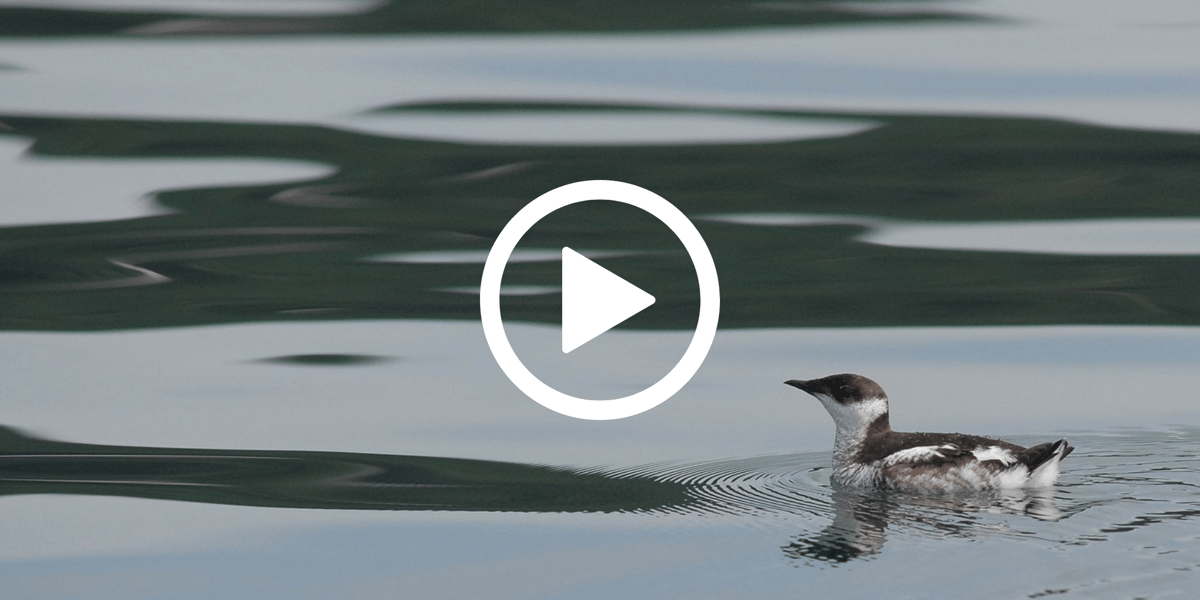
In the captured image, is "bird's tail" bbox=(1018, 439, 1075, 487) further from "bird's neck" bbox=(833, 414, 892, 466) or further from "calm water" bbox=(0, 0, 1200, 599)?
"bird's neck" bbox=(833, 414, 892, 466)

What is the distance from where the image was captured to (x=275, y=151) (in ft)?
35.8

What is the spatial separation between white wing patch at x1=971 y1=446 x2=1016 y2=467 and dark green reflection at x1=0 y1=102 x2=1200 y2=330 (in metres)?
2.62

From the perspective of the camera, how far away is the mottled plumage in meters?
7.05

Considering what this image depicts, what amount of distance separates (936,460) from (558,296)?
331 centimetres

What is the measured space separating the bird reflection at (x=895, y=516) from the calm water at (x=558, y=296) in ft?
0.09

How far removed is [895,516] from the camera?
6.77m

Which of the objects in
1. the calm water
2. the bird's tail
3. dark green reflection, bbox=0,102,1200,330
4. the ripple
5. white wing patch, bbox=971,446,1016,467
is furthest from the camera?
the ripple

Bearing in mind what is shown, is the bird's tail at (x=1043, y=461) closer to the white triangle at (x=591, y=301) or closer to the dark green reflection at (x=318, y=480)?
the dark green reflection at (x=318, y=480)

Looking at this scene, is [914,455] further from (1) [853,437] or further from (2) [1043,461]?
(2) [1043,461]

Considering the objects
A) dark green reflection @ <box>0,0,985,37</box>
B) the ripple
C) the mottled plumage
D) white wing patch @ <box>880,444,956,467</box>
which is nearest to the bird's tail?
the mottled plumage

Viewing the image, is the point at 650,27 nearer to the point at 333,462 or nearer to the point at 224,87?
the point at 224,87

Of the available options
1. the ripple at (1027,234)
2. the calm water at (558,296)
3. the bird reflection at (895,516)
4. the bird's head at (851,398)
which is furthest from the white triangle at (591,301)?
the bird reflection at (895,516)

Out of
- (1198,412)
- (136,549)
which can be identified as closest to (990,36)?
(1198,412)

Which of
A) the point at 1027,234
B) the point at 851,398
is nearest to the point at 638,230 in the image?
the point at 1027,234
